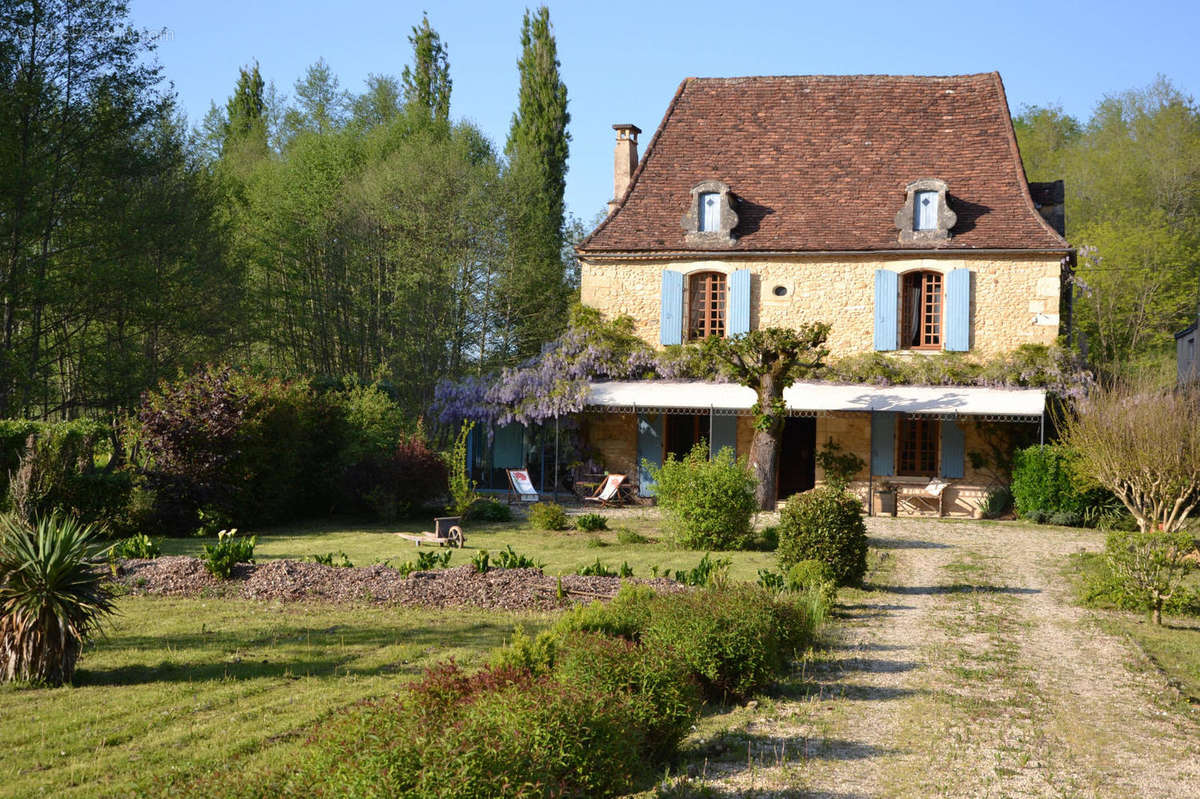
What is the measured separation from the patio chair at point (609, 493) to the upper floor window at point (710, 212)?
4.91 metres

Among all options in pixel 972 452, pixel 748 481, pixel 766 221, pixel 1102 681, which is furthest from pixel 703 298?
pixel 1102 681

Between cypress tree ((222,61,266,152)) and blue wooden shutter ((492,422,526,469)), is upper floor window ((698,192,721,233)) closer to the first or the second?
blue wooden shutter ((492,422,526,469))

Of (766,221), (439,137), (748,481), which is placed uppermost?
(439,137)

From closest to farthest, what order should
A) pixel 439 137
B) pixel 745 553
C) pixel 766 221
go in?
pixel 745 553 → pixel 766 221 → pixel 439 137

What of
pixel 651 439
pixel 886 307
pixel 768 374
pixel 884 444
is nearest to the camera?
pixel 768 374

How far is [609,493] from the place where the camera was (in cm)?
1736

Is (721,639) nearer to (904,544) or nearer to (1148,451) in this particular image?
(904,544)

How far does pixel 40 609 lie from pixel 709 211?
15.0 metres

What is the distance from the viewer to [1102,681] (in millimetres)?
6863

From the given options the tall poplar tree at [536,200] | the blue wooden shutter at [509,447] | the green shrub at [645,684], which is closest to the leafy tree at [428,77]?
the tall poplar tree at [536,200]

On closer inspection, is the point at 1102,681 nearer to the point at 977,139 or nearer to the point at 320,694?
the point at 320,694

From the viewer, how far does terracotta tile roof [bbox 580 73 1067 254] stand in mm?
18406

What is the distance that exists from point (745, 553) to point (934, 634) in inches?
160

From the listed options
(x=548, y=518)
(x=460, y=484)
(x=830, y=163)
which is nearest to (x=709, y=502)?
(x=548, y=518)
